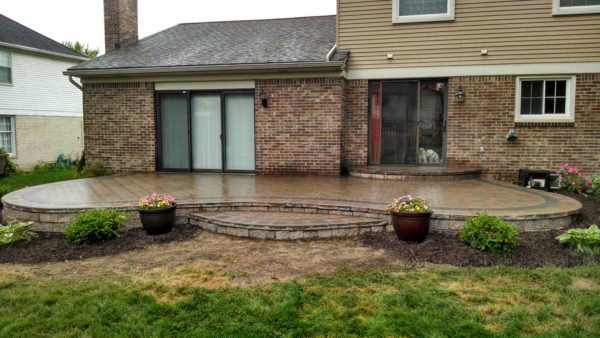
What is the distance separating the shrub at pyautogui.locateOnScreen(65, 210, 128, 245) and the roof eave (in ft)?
17.3

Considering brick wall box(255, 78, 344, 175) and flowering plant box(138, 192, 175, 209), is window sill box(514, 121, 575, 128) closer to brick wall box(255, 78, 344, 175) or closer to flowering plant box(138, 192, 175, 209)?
brick wall box(255, 78, 344, 175)

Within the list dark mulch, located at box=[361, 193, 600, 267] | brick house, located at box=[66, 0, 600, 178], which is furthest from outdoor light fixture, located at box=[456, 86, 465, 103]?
dark mulch, located at box=[361, 193, 600, 267]

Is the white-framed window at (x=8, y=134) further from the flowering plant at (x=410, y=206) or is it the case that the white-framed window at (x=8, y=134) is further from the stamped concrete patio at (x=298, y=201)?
the flowering plant at (x=410, y=206)

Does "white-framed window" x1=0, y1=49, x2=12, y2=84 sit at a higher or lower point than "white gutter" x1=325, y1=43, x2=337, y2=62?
higher

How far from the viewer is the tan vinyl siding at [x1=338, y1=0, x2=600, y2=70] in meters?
9.93

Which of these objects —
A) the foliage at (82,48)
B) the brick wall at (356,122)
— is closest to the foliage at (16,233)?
the brick wall at (356,122)

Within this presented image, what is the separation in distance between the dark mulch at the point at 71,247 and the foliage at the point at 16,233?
8cm

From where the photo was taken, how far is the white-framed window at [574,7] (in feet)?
32.2

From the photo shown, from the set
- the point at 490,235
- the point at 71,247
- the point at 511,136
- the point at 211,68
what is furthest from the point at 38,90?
the point at 490,235

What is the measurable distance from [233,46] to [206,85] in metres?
1.50

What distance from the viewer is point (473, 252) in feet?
17.5

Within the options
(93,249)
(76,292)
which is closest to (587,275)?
(76,292)

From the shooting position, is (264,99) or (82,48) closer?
(264,99)

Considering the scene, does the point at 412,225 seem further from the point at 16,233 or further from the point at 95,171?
the point at 95,171
